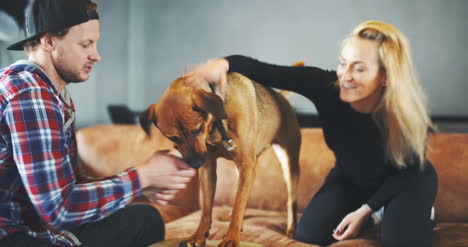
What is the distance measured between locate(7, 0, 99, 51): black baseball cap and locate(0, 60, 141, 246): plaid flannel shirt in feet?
0.26

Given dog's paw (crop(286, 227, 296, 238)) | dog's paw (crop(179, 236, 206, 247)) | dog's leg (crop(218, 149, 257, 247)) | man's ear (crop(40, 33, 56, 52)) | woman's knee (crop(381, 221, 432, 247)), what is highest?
man's ear (crop(40, 33, 56, 52))

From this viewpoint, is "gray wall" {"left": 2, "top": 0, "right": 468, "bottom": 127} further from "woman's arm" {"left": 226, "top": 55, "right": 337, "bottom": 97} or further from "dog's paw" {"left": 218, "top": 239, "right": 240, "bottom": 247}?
"dog's paw" {"left": 218, "top": 239, "right": 240, "bottom": 247}

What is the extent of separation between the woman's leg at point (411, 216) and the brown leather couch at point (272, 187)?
0.06 meters

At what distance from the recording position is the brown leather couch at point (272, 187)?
3.99 ft

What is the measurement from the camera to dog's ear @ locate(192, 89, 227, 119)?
2.89 feet

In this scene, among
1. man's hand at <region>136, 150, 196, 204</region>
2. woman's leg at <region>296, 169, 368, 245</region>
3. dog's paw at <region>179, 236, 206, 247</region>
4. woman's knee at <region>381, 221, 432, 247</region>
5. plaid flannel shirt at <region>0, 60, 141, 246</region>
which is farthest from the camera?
woman's leg at <region>296, 169, 368, 245</region>

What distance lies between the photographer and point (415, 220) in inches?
45.0

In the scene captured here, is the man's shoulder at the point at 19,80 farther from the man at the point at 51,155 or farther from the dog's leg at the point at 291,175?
the dog's leg at the point at 291,175

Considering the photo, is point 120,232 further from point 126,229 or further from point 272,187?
point 272,187

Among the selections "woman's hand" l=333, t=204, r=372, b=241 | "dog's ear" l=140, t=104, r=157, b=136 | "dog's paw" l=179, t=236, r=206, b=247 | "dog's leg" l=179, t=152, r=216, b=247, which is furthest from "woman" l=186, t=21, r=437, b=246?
"dog's paw" l=179, t=236, r=206, b=247

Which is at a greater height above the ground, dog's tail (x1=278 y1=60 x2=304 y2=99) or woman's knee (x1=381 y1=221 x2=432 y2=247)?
dog's tail (x1=278 y1=60 x2=304 y2=99)

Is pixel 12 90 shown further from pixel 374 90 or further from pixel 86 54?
pixel 374 90

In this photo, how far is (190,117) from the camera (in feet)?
2.90

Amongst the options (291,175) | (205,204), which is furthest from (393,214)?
(205,204)
